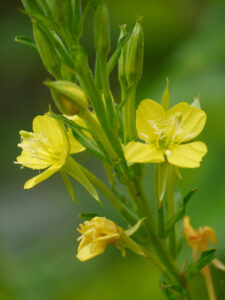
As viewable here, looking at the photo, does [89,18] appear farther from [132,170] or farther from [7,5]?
[132,170]

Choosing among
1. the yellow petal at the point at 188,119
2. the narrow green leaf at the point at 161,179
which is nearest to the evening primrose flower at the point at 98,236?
the narrow green leaf at the point at 161,179

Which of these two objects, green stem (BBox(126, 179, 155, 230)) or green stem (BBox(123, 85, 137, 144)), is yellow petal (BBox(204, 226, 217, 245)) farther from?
green stem (BBox(123, 85, 137, 144))

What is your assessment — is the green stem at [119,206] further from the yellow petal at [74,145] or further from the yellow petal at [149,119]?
the yellow petal at [149,119]

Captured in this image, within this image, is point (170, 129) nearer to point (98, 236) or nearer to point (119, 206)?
point (119, 206)

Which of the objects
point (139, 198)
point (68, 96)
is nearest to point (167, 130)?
point (139, 198)

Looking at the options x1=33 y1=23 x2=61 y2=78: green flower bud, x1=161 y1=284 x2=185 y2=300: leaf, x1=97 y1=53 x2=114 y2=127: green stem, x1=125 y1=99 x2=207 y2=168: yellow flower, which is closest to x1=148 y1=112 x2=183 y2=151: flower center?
x1=125 y1=99 x2=207 y2=168: yellow flower

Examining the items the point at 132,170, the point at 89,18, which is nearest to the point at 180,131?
the point at 132,170
